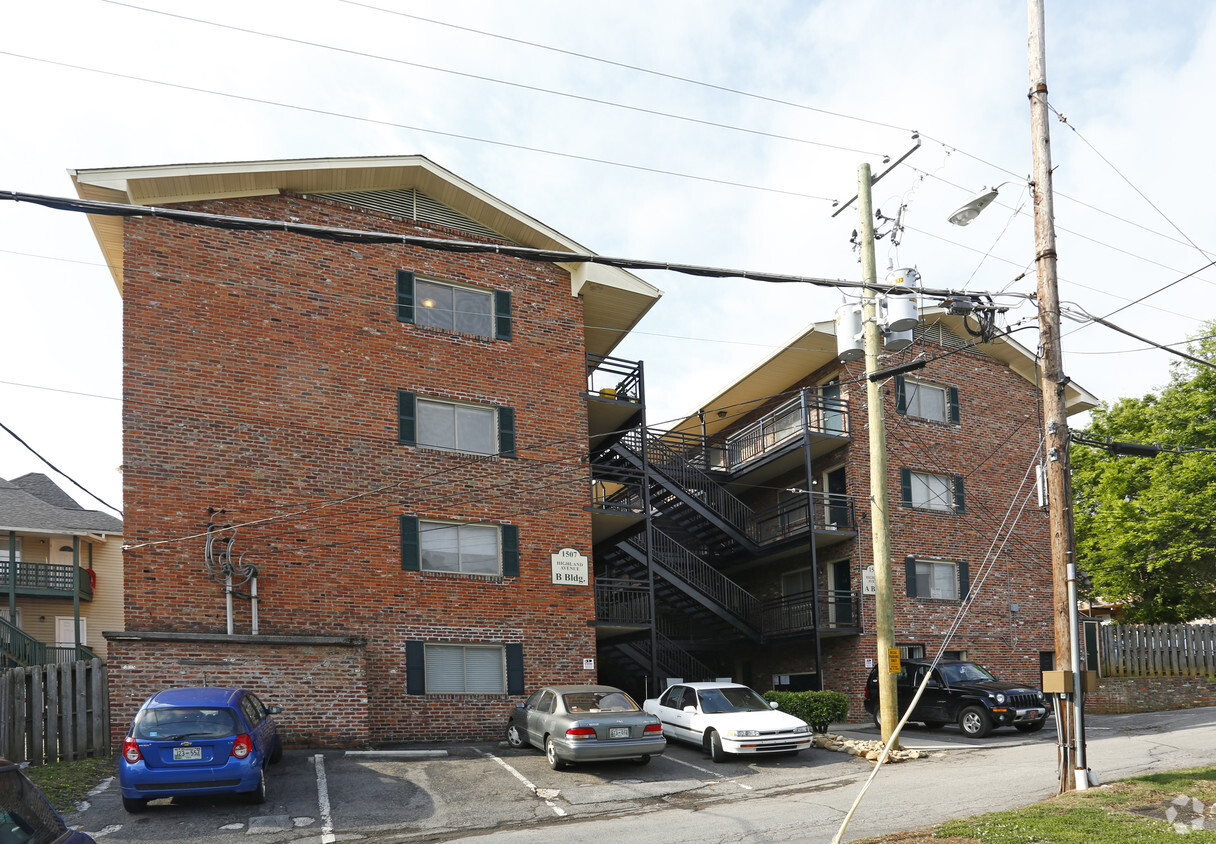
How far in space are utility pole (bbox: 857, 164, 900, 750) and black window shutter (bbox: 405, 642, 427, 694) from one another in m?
8.64

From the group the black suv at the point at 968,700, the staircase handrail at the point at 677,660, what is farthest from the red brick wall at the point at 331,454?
the black suv at the point at 968,700

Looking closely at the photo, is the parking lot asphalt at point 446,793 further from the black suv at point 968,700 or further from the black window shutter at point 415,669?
the black suv at point 968,700

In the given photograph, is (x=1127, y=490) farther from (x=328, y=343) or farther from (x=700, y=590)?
(x=328, y=343)

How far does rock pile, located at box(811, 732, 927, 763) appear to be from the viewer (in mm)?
16648

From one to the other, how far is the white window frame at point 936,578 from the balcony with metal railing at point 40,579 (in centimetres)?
2404

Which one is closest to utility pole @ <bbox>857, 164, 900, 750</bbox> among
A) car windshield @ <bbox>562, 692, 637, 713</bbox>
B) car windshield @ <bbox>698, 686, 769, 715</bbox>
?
car windshield @ <bbox>698, 686, 769, 715</bbox>

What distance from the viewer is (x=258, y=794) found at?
12289 mm

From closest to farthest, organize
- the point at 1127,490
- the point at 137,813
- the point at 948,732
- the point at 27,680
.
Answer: the point at 137,813
the point at 27,680
the point at 948,732
the point at 1127,490

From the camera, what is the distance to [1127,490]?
3422 centimetres

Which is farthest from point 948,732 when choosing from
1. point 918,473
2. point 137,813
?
point 137,813

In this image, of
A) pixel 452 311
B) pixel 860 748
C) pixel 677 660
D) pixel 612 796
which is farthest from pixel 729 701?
pixel 452 311

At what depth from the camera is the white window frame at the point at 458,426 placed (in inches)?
811

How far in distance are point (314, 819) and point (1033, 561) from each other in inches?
896

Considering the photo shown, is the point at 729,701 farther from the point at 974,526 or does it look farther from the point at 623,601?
the point at 974,526
